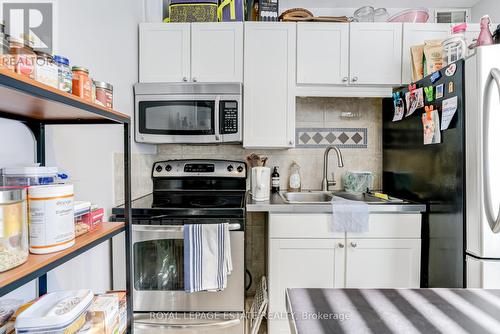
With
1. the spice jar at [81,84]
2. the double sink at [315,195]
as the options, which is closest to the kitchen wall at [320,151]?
the double sink at [315,195]

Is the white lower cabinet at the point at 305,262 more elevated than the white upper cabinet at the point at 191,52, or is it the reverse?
the white upper cabinet at the point at 191,52

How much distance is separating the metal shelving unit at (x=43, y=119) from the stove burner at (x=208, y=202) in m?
0.73

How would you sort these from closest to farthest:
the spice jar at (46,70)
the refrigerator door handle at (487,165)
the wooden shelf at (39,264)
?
the wooden shelf at (39,264)
the spice jar at (46,70)
the refrigerator door handle at (487,165)

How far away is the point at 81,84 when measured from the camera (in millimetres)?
777

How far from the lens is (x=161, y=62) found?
6.66ft

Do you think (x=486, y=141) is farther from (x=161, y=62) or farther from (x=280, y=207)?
(x=161, y=62)

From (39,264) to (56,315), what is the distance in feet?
0.57

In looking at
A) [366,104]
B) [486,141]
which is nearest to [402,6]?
[366,104]

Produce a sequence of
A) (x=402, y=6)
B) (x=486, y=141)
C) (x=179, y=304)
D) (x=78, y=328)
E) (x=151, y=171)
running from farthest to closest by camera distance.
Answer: (x=402, y=6), (x=151, y=171), (x=179, y=304), (x=486, y=141), (x=78, y=328)

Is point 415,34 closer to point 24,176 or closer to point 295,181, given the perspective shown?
point 295,181

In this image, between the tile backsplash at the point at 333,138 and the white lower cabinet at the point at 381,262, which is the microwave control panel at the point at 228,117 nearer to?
the tile backsplash at the point at 333,138

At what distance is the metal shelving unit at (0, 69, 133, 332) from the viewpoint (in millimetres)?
517

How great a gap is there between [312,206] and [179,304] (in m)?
0.97

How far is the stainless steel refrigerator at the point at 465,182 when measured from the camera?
133 centimetres
